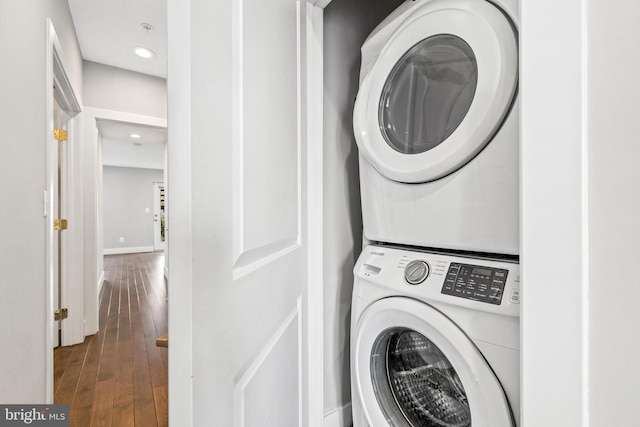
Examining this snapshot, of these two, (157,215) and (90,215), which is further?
(157,215)

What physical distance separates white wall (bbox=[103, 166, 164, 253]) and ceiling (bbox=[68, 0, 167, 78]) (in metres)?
5.66

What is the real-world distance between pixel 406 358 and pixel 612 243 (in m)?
0.70

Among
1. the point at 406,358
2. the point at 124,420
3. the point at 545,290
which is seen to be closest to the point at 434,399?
the point at 406,358

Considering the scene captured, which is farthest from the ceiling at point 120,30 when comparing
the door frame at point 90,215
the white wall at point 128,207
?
the white wall at point 128,207

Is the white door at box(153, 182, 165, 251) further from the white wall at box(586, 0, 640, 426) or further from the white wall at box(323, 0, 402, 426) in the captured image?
the white wall at box(586, 0, 640, 426)

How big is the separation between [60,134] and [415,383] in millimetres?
2871

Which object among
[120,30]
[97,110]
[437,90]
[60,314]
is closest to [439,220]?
[437,90]

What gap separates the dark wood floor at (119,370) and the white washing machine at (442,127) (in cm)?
159

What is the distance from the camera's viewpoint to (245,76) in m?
0.54

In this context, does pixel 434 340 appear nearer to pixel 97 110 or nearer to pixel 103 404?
pixel 103 404

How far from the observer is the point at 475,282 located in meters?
Result: 0.68

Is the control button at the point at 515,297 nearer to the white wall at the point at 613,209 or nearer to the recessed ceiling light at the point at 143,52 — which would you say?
the white wall at the point at 613,209
